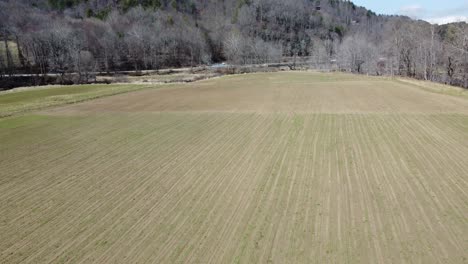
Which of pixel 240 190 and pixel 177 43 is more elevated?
pixel 177 43

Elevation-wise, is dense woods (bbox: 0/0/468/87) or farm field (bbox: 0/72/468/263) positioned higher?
dense woods (bbox: 0/0/468/87)

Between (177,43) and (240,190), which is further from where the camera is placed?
(177,43)

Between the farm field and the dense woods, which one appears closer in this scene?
the farm field

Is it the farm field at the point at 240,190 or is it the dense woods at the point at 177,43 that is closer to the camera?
the farm field at the point at 240,190

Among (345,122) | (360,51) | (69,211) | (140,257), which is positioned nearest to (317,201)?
(140,257)

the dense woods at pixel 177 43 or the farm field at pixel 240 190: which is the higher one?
the dense woods at pixel 177 43
